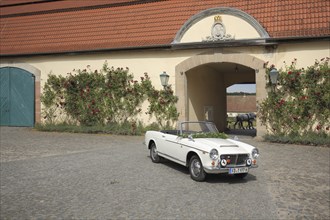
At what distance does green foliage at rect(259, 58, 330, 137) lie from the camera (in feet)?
39.7

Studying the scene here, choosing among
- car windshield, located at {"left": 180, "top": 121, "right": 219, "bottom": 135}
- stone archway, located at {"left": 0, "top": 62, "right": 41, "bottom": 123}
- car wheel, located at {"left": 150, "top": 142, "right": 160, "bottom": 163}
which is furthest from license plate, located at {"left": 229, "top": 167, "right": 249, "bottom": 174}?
stone archway, located at {"left": 0, "top": 62, "right": 41, "bottom": 123}

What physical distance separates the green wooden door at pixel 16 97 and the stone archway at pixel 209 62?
8.01 metres

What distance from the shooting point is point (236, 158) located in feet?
21.5

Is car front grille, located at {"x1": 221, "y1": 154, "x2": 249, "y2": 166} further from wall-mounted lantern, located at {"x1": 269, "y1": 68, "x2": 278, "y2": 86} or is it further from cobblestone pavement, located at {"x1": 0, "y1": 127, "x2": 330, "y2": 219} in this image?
wall-mounted lantern, located at {"x1": 269, "y1": 68, "x2": 278, "y2": 86}

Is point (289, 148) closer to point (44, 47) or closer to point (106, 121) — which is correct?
point (106, 121)

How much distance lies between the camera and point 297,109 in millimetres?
12453

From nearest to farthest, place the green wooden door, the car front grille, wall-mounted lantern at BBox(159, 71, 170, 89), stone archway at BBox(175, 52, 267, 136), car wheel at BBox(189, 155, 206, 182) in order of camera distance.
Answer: the car front grille
car wheel at BBox(189, 155, 206, 182)
stone archway at BBox(175, 52, 267, 136)
wall-mounted lantern at BBox(159, 71, 170, 89)
the green wooden door

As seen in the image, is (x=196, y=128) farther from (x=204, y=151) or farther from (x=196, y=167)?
(x=204, y=151)

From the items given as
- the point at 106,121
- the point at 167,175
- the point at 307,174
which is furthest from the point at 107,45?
the point at 307,174

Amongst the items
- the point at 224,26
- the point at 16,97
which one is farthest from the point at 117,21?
the point at 16,97

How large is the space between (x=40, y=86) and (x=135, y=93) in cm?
550

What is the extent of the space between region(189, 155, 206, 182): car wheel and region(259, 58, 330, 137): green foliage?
22.9 ft

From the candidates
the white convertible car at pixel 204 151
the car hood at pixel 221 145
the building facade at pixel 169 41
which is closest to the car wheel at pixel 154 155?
the white convertible car at pixel 204 151

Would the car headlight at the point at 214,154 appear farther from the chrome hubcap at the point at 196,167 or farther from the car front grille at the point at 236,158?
the chrome hubcap at the point at 196,167
